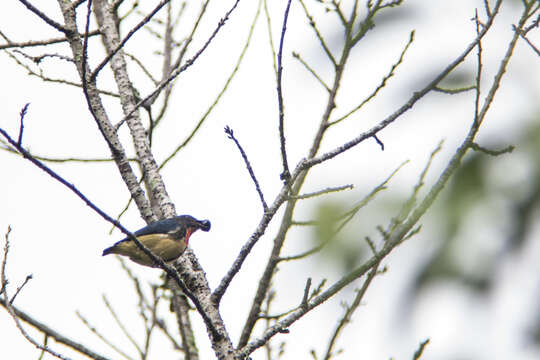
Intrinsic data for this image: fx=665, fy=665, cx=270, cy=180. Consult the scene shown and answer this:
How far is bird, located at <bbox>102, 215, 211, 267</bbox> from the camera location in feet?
13.2

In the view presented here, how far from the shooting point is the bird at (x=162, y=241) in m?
4.03

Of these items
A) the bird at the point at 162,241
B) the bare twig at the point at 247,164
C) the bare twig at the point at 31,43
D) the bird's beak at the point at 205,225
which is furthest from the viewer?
the bird's beak at the point at 205,225

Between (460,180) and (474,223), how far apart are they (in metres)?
0.08

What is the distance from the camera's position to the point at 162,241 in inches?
169

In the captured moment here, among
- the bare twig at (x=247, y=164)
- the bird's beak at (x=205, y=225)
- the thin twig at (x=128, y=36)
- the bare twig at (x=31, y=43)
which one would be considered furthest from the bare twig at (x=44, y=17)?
the bird's beak at (x=205, y=225)

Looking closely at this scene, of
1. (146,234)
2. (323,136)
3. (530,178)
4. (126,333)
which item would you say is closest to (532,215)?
(530,178)

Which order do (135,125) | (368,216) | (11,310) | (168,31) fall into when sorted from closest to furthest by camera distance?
(368,216) → (11,310) → (135,125) → (168,31)

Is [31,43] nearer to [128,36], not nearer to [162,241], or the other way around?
[128,36]

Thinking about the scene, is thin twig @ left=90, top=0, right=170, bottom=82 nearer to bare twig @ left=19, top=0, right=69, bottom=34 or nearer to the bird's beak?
bare twig @ left=19, top=0, right=69, bottom=34

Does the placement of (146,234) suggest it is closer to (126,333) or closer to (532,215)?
(126,333)

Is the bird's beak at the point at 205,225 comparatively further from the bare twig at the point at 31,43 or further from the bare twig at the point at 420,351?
the bare twig at the point at 420,351

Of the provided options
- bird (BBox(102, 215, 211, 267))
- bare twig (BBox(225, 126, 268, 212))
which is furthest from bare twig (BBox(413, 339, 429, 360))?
bird (BBox(102, 215, 211, 267))

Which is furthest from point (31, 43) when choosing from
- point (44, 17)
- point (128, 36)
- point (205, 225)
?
point (205, 225)

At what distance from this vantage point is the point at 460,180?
3.35 ft
